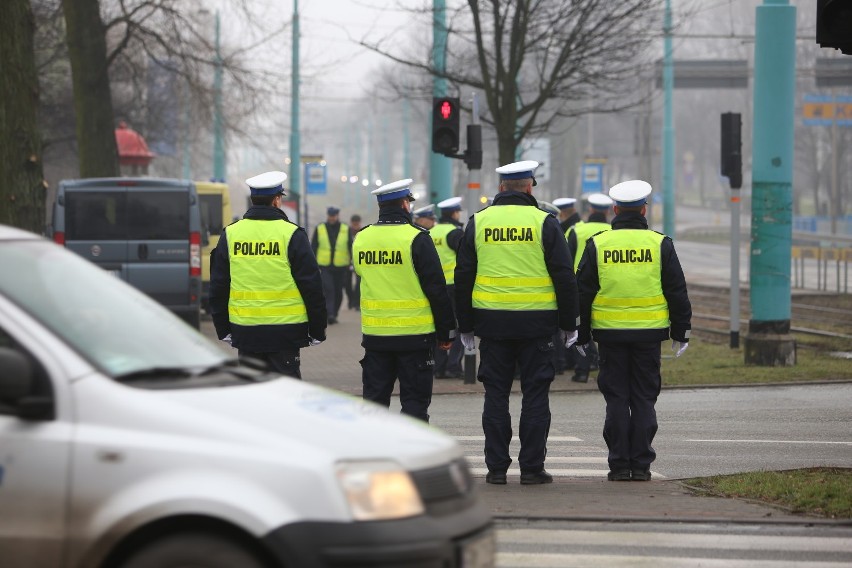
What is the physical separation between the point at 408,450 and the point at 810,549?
3.14 meters

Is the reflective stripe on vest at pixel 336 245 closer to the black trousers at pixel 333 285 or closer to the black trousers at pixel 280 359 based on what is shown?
the black trousers at pixel 333 285

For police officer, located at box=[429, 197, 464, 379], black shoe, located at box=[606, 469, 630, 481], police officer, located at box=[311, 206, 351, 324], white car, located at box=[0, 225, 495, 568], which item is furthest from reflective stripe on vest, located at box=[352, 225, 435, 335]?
police officer, located at box=[311, 206, 351, 324]

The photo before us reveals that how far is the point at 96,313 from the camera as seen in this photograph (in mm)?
5410

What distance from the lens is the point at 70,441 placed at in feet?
15.9

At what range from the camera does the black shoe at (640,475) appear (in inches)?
378

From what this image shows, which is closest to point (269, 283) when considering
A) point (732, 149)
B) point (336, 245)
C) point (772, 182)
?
point (772, 182)

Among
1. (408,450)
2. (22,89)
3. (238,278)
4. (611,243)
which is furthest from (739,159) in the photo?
(408,450)

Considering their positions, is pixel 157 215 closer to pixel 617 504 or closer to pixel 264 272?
pixel 264 272

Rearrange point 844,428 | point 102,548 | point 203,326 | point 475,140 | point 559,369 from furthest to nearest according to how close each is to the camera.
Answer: point 203,326, point 559,369, point 475,140, point 844,428, point 102,548

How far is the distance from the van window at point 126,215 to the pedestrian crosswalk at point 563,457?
10556 millimetres

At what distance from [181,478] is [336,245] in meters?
20.9

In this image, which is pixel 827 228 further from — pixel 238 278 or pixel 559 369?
pixel 238 278

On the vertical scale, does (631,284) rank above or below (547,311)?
above

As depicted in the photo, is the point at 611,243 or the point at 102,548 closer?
the point at 102,548
